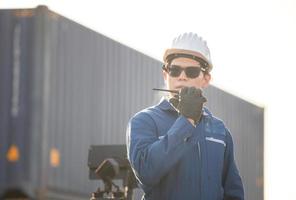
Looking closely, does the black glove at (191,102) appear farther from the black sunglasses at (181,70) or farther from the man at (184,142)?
the black sunglasses at (181,70)

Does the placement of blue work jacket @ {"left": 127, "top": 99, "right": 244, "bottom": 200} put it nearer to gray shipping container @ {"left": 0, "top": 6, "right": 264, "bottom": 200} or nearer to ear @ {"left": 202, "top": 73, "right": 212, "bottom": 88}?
ear @ {"left": 202, "top": 73, "right": 212, "bottom": 88}

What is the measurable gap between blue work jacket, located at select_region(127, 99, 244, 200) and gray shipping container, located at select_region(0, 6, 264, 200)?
8.19 m

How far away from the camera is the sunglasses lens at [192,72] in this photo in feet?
14.6

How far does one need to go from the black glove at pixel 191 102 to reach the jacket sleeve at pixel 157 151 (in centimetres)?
5

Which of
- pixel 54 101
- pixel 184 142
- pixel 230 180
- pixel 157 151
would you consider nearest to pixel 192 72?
pixel 184 142

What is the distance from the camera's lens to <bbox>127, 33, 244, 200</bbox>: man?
4.20 metres

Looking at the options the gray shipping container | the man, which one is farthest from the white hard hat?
the gray shipping container

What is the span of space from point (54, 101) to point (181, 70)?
29.5 ft

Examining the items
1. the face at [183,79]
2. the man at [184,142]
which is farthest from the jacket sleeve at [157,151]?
the face at [183,79]

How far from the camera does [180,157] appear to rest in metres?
4.24

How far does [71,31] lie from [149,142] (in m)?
10.0

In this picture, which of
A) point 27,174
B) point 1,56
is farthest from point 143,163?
point 1,56

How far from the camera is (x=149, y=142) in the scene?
A: 14.2 ft

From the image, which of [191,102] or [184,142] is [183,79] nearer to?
[191,102]
